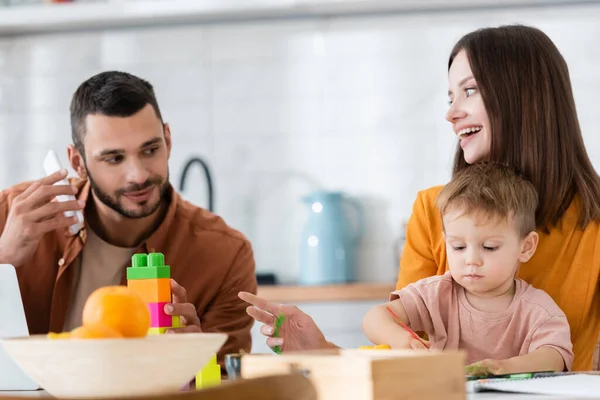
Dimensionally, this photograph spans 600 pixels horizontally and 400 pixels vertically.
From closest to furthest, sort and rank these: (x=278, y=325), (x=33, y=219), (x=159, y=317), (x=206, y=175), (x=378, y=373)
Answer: (x=378, y=373), (x=159, y=317), (x=278, y=325), (x=33, y=219), (x=206, y=175)

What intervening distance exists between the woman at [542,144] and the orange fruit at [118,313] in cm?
113

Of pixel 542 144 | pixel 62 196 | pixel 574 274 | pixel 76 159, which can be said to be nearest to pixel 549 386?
pixel 574 274

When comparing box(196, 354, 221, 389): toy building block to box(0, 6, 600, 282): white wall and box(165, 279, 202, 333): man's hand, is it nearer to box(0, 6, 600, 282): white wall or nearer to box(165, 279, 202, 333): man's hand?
box(165, 279, 202, 333): man's hand

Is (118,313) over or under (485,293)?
over

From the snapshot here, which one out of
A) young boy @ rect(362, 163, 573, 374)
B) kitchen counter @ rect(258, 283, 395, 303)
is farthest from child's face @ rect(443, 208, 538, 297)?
kitchen counter @ rect(258, 283, 395, 303)

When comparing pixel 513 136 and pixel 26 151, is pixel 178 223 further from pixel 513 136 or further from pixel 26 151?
pixel 26 151

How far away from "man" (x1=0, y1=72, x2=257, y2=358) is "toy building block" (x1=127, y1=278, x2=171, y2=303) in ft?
3.09

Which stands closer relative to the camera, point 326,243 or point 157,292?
point 157,292

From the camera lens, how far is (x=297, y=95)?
4391 mm

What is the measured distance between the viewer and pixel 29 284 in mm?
2508

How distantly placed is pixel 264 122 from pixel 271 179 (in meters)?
0.28

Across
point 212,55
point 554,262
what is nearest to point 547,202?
point 554,262

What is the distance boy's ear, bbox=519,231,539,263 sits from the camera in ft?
6.07

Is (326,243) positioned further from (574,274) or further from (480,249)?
(480,249)
